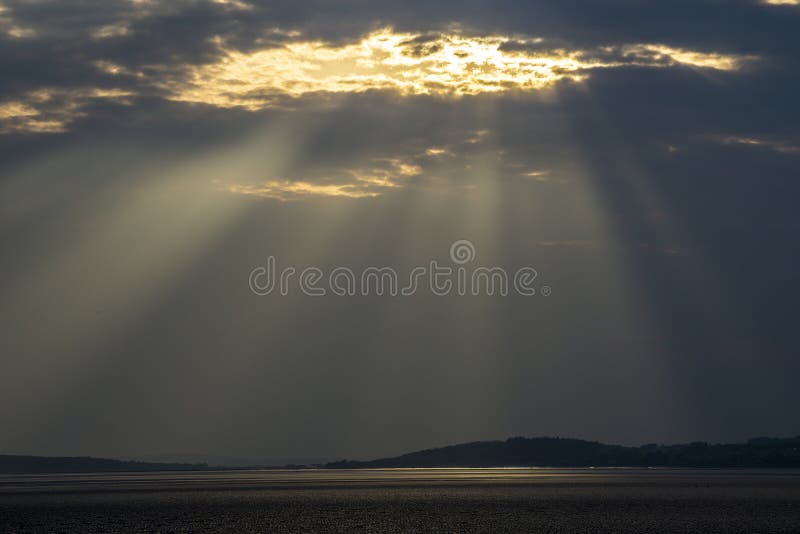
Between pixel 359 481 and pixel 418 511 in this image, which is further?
pixel 359 481

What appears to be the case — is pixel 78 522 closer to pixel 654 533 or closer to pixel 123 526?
pixel 123 526

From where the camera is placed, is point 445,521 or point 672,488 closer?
point 445,521

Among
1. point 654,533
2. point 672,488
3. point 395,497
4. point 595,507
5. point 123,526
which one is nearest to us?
point 654,533

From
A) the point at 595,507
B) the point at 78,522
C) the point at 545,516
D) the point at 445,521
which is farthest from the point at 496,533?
the point at 78,522

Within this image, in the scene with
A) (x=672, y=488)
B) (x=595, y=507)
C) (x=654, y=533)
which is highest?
(x=672, y=488)

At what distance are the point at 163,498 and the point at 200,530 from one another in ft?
119

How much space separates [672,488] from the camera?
325ft

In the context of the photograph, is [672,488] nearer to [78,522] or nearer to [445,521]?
[445,521]

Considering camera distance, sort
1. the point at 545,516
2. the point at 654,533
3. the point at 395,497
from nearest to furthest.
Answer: the point at 654,533 → the point at 545,516 → the point at 395,497

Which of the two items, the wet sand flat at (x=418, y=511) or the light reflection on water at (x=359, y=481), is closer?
the wet sand flat at (x=418, y=511)

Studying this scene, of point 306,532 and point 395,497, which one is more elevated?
point 395,497

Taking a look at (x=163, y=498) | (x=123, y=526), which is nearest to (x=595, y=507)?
(x=123, y=526)

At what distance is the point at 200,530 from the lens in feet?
A: 177

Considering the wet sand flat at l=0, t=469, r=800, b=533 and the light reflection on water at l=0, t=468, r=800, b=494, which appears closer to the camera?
the wet sand flat at l=0, t=469, r=800, b=533
